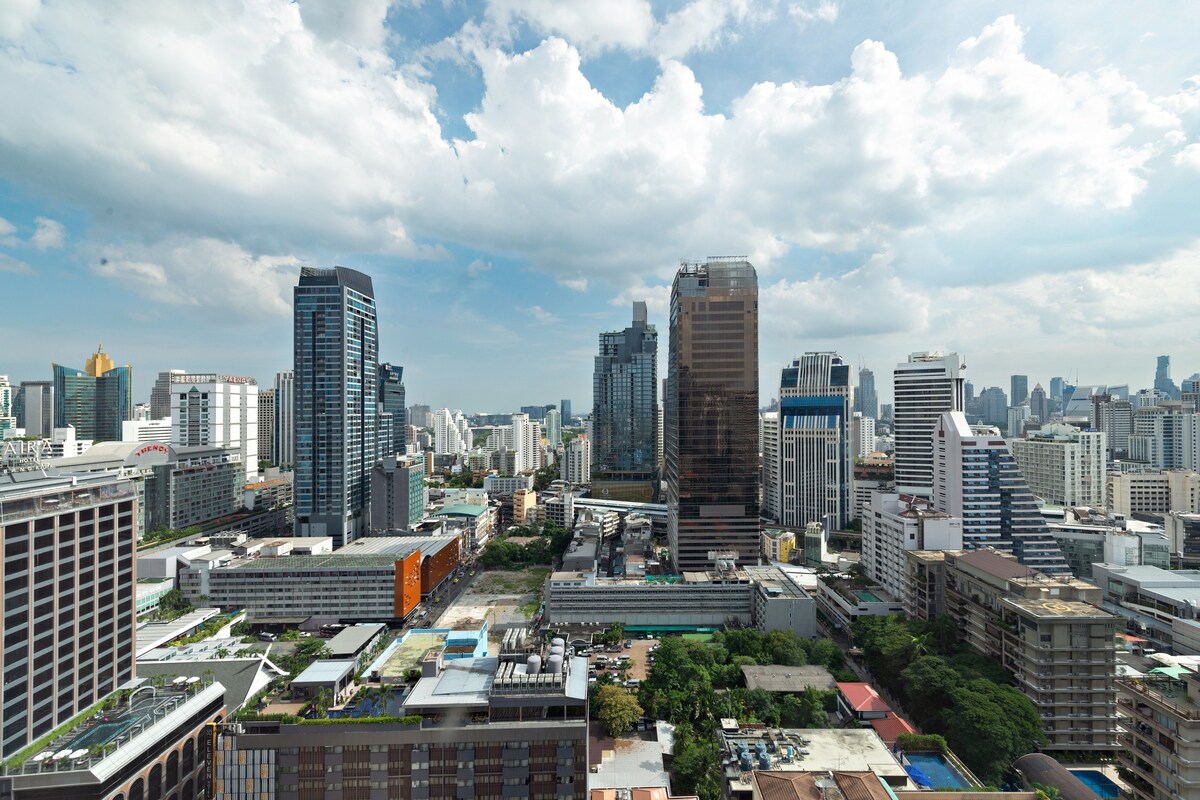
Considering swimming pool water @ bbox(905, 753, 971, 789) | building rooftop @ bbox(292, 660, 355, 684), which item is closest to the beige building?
swimming pool water @ bbox(905, 753, 971, 789)

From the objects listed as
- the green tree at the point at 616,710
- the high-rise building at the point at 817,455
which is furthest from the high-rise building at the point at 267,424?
the green tree at the point at 616,710

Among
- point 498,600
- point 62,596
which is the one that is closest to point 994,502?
point 498,600

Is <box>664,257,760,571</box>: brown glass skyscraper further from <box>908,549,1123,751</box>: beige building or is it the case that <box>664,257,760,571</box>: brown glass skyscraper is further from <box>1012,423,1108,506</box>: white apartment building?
<box>1012,423,1108,506</box>: white apartment building

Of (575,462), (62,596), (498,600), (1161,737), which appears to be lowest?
(498,600)

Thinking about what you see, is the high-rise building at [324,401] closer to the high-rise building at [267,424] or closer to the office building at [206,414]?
the office building at [206,414]

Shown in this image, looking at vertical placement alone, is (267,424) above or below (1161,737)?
above

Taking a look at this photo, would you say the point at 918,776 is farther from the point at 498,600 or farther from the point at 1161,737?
the point at 498,600
